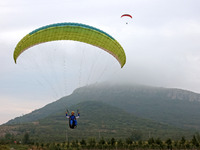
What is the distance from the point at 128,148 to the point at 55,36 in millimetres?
37902

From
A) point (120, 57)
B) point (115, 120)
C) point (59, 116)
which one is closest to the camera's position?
point (120, 57)

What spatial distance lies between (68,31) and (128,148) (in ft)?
125

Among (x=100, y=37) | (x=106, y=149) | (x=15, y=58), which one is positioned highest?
(x=100, y=37)

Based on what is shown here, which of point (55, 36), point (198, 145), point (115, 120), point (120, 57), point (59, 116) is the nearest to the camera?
point (55, 36)

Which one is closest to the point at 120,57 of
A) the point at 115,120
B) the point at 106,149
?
the point at 106,149

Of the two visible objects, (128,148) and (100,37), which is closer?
(100,37)

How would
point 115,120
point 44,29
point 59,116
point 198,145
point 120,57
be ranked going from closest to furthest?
1. point 44,29
2. point 120,57
3. point 198,145
4. point 115,120
5. point 59,116

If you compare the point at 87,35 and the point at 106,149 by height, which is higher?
the point at 87,35

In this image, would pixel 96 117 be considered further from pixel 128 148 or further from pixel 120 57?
pixel 120 57

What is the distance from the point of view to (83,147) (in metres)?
51.9

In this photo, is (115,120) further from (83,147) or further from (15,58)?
(15,58)

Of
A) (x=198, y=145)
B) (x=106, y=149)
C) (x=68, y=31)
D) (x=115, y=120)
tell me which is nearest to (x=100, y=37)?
(x=68, y=31)

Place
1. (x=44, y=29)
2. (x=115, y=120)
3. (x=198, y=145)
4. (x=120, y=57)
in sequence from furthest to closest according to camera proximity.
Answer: (x=115, y=120), (x=198, y=145), (x=120, y=57), (x=44, y=29)

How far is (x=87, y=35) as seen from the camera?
2044 centimetres
